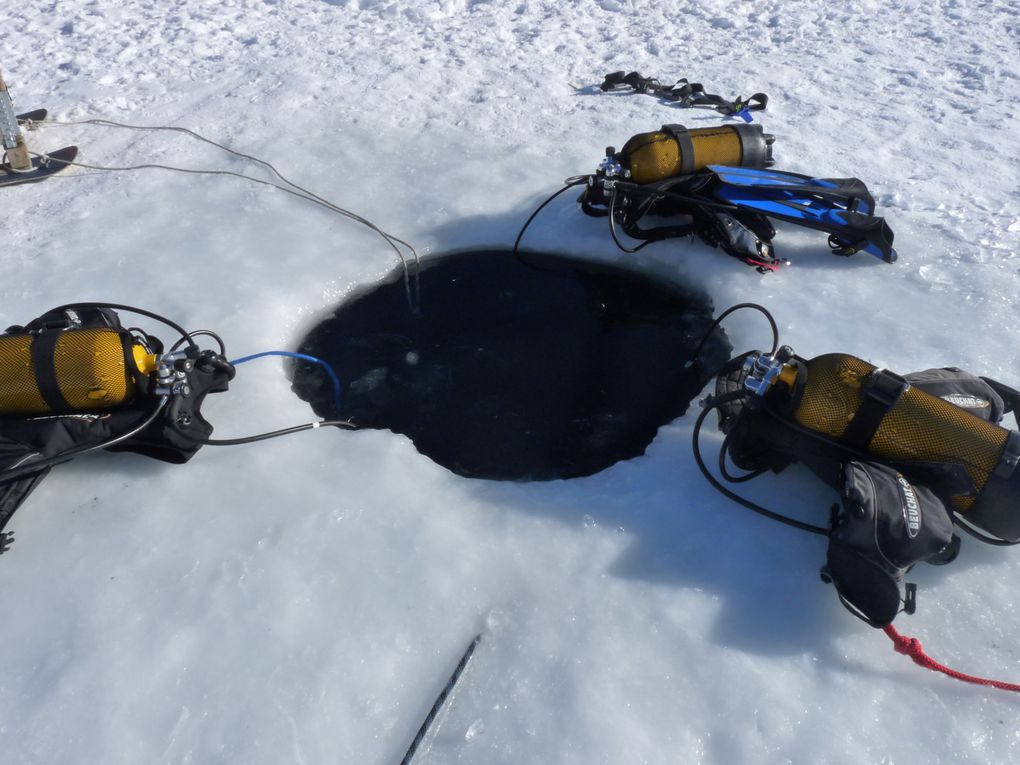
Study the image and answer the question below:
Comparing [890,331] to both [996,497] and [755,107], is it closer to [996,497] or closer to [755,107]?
[996,497]

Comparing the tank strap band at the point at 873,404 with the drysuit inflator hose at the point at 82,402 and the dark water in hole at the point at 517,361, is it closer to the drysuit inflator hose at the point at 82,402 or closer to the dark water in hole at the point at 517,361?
the dark water in hole at the point at 517,361

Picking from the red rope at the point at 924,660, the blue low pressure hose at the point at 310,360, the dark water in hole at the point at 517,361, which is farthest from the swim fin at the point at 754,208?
the red rope at the point at 924,660

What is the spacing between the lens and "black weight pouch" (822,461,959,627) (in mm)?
2287

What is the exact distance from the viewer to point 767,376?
2689 millimetres

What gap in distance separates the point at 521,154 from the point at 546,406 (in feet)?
7.39

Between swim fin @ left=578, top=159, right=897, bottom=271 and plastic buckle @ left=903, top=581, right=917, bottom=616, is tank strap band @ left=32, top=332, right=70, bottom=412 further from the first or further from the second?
plastic buckle @ left=903, top=581, right=917, bottom=616

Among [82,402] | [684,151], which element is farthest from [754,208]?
[82,402]

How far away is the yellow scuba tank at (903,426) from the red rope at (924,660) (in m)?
0.52

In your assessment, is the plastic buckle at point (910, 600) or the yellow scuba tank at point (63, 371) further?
the yellow scuba tank at point (63, 371)

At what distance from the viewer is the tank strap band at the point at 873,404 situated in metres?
2.54

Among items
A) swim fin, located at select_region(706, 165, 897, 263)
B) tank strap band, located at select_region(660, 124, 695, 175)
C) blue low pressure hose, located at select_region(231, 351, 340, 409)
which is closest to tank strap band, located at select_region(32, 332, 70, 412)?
blue low pressure hose, located at select_region(231, 351, 340, 409)

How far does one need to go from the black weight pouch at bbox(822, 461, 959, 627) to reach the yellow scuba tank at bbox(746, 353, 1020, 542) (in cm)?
17

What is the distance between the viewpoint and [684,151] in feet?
13.5

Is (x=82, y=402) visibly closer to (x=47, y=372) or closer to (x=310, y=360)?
(x=47, y=372)
